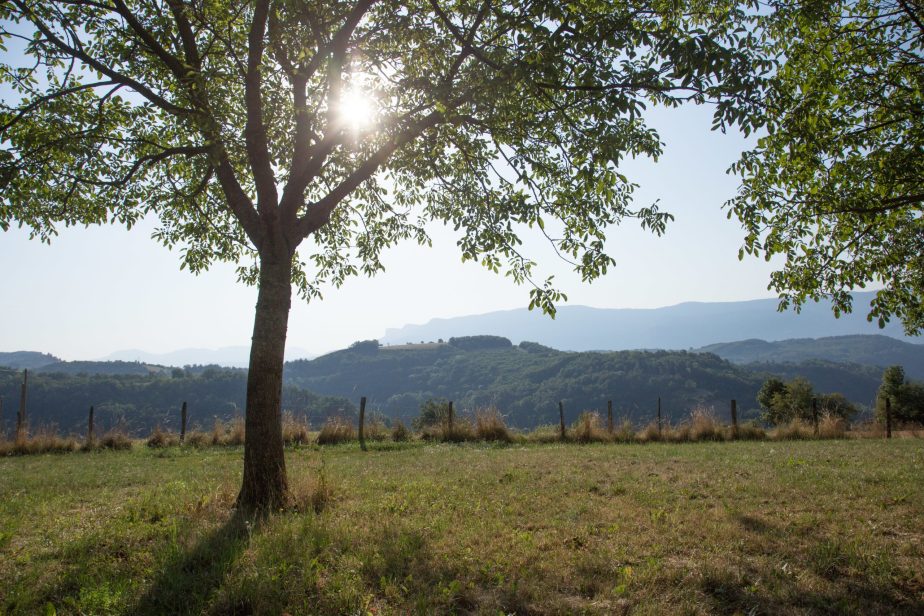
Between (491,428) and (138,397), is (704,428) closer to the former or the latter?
(491,428)

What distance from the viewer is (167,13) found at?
7.79 metres

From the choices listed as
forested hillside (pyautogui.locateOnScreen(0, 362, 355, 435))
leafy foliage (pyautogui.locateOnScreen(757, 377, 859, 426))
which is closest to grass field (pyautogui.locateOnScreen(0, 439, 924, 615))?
leafy foliage (pyautogui.locateOnScreen(757, 377, 859, 426))

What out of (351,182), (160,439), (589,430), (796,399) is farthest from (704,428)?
(796,399)

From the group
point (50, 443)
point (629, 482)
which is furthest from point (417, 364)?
point (629, 482)

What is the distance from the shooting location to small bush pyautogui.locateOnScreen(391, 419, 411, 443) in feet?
61.7

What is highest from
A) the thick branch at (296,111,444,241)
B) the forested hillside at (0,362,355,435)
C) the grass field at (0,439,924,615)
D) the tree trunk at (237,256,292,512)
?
the thick branch at (296,111,444,241)

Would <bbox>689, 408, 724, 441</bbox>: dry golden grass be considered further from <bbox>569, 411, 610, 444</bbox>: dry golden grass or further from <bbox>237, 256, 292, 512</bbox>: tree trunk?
<bbox>237, 256, 292, 512</bbox>: tree trunk

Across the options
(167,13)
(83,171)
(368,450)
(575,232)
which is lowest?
(368,450)

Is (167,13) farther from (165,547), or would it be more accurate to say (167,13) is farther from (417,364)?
(417,364)

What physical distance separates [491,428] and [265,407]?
42.5 feet

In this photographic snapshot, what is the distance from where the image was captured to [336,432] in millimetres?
18203

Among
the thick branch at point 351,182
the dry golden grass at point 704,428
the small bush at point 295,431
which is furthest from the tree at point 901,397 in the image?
the thick branch at point 351,182

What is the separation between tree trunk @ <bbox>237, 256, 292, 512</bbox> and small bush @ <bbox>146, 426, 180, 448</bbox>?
43.2 feet

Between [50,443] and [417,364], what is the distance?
124 metres
